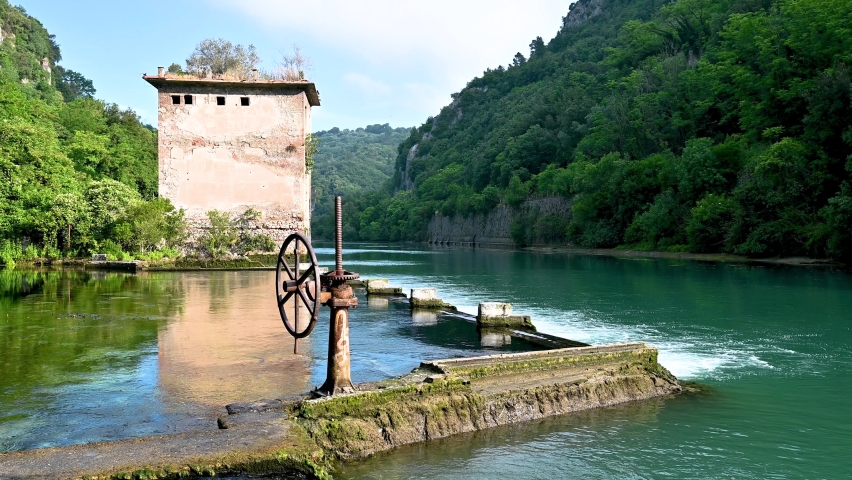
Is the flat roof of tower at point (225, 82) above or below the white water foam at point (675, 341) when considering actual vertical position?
above

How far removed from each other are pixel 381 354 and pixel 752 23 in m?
60.5

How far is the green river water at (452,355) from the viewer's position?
7625 mm

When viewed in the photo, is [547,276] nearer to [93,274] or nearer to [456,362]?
[93,274]

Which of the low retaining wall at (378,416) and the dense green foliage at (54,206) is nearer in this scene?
the low retaining wall at (378,416)

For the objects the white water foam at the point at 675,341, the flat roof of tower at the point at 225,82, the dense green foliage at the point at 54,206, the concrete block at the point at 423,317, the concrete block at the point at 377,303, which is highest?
the flat roof of tower at the point at 225,82

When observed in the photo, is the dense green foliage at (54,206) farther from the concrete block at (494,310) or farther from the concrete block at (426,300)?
the concrete block at (494,310)

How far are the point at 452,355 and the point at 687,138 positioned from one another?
62464mm

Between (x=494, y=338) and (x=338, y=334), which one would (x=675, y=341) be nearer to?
(x=494, y=338)

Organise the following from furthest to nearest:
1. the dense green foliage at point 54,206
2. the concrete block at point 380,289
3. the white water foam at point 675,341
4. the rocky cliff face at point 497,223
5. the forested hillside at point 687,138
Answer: the rocky cliff face at point 497,223
the forested hillside at point 687,138
the dense green foliage at point 54,206
the concrete block at point 380,289
the white water foam at point 675,341

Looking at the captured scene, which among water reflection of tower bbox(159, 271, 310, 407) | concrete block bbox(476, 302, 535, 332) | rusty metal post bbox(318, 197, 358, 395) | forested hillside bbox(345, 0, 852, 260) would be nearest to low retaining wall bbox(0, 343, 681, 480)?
rusty metal post bbox(318, 197, 358, 395)

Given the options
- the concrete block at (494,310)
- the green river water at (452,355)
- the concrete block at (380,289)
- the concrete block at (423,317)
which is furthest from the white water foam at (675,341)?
the concrete block at (380,289)

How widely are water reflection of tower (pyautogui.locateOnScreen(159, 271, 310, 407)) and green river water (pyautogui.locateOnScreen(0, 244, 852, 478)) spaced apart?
0.04m

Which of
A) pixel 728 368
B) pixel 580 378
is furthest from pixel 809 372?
pixel 580 378

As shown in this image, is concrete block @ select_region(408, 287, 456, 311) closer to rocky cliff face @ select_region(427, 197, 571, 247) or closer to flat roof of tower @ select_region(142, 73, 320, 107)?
flat roof of tower @ select_region(142, 73, 320, 107)
